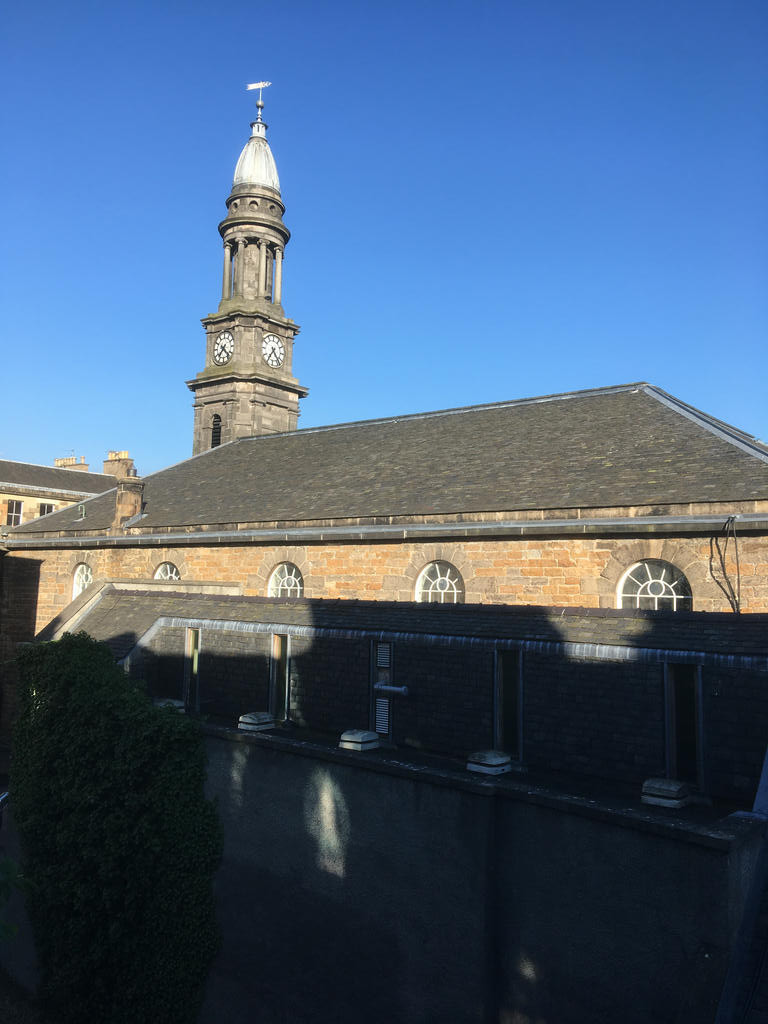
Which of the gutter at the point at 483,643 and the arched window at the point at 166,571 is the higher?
the arched window at the point at 166,571

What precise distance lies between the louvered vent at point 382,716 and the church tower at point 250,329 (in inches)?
988

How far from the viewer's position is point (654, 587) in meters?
15.4

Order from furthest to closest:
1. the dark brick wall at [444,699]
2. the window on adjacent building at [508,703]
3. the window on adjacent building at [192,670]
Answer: the window on adjacent building at [192,670] → the dark brick wall at [444,699] → the window on adjacent building at [508,703]

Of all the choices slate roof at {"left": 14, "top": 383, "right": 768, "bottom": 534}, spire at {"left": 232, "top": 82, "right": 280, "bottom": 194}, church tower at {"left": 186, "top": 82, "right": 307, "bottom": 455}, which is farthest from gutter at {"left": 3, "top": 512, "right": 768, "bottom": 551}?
spire at {"left": 232, "top": 82, "right": 280, "bottom": 194}

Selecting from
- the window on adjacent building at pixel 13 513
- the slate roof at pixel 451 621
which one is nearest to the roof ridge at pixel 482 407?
the slate roof at pixel 451 621

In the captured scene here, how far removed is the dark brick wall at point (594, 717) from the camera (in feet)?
28.6

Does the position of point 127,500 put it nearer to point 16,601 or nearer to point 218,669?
point 16,601

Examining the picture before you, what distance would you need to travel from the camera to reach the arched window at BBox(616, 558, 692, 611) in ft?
49.5

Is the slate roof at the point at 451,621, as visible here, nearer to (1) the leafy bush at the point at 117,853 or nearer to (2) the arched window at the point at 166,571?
(1) the leafy bush at the point at 117,853

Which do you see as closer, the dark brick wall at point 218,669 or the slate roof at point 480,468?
the dark brick wall at point 218,669

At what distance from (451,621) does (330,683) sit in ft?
7.06

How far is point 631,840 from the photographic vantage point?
7.04 metres

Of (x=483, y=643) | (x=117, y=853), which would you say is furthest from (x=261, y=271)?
(x=117, y=853)

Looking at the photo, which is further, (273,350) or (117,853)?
(273,350)
